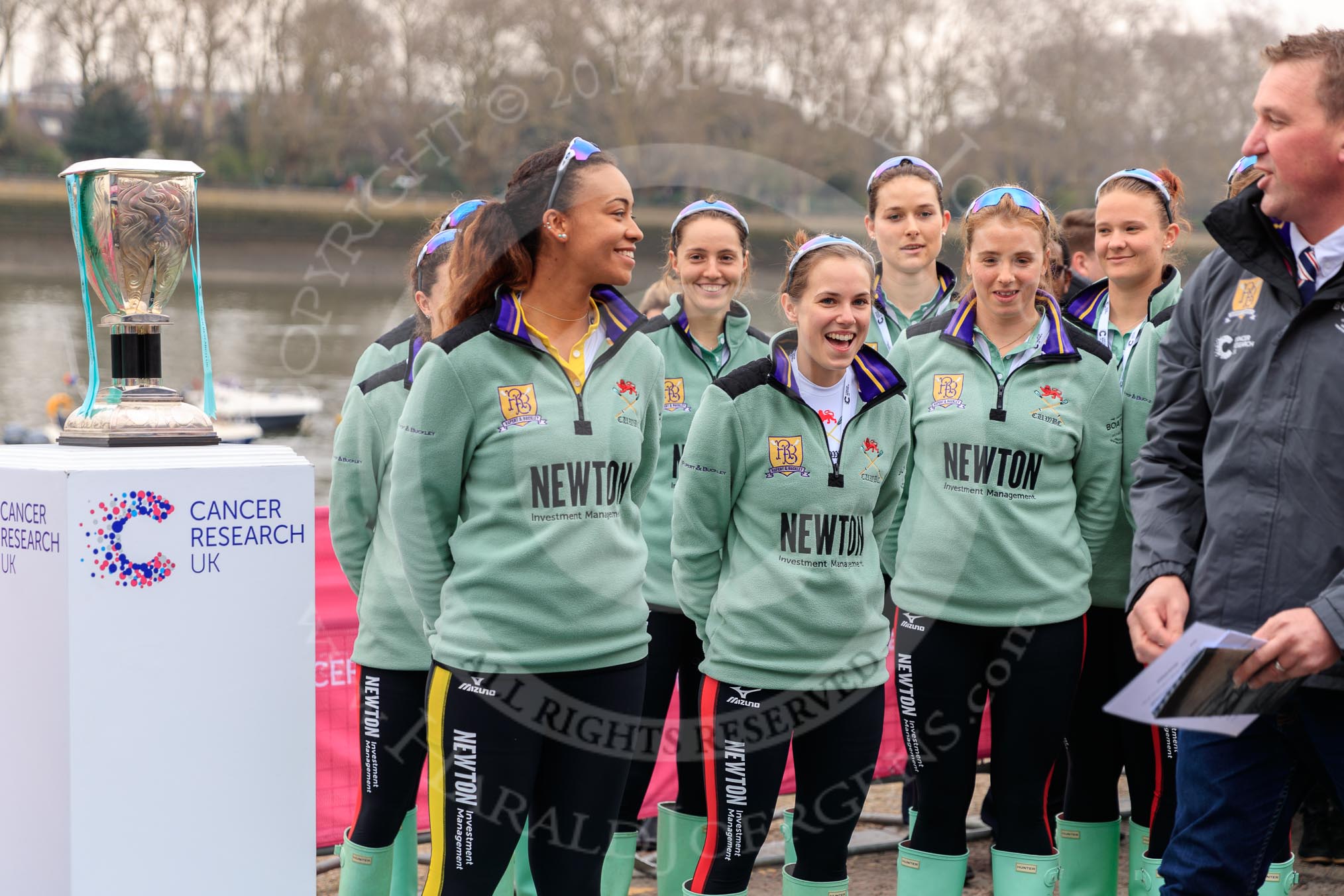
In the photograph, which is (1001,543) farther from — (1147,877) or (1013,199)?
(1147,877)

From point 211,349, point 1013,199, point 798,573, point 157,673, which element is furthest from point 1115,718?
point 211,349

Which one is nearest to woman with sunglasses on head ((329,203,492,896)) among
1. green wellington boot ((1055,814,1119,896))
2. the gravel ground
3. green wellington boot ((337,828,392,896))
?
green wellington boot ((337,828,392,896))

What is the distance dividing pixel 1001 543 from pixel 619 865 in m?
1.32

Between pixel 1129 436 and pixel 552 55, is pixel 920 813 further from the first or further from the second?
pixel 552 55

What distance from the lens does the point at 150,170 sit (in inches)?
125

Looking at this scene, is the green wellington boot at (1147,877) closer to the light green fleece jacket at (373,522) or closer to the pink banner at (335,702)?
the pink banner at (335,702)

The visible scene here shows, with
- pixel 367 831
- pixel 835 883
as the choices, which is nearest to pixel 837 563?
pixel 835 883

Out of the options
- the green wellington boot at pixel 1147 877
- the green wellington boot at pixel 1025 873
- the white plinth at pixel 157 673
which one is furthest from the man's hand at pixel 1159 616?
the white plinth at pixel 157 673

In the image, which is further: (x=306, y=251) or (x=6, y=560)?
(x=306, y=251)

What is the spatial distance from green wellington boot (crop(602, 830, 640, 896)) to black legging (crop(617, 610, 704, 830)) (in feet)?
0.17

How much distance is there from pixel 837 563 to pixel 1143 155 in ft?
59.5

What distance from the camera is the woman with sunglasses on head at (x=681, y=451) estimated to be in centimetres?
367

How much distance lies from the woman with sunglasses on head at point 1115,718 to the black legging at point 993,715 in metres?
0.32

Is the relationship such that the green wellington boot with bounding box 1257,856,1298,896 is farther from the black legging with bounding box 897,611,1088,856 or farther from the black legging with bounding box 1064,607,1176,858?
the black legging with bounding box 897,611,1088,856
